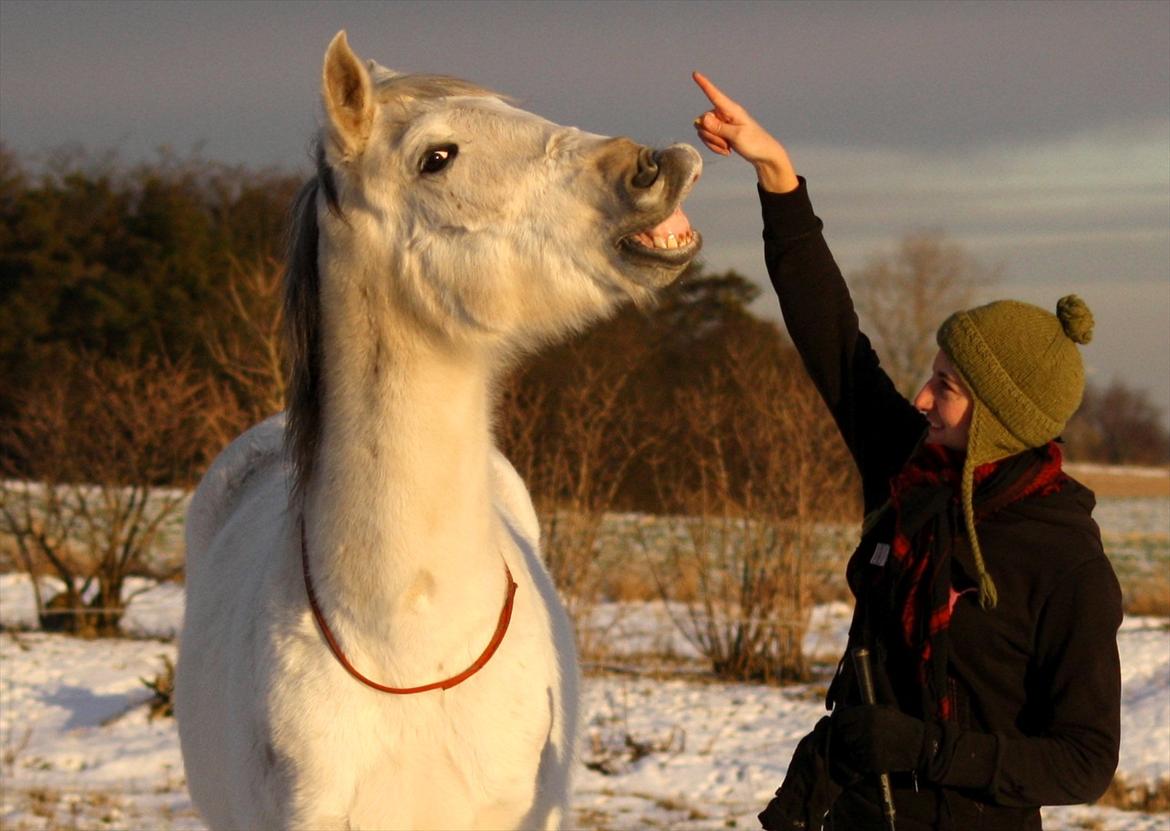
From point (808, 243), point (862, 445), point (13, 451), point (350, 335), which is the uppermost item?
point (808, 243)

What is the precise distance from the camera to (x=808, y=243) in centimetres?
319

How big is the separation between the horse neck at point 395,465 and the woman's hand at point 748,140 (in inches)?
30.3

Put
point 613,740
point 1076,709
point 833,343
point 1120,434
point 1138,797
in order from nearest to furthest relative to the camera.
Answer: point 1076,709 < point 833,343 < point 1138,797 < point 613,740 < point 1120,434

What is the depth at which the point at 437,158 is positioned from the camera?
9.46ft

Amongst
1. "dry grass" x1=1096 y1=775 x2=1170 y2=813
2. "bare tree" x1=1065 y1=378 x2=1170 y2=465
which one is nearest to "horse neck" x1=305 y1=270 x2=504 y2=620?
"dry grass" x1=1096 y1=775 x2=1170 y2=813

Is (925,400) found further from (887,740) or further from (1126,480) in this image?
(1126,480)

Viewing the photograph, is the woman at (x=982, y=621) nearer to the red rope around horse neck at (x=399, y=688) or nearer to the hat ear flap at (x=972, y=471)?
the hat ear flap at (x=972, y=471)

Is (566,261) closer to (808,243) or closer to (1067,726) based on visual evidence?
(808,243)

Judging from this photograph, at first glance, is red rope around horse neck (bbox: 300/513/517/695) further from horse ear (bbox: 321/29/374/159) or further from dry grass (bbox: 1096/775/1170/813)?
dry grass (bbox: 1096/775/1170/813)

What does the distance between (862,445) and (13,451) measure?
38.5 ft

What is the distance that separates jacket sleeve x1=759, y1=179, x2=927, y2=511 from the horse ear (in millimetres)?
913

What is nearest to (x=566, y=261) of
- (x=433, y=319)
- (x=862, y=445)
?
(x=433, y=319)

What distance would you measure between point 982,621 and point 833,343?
0.82m

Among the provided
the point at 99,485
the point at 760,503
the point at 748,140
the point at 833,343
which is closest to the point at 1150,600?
the point at 760,503
